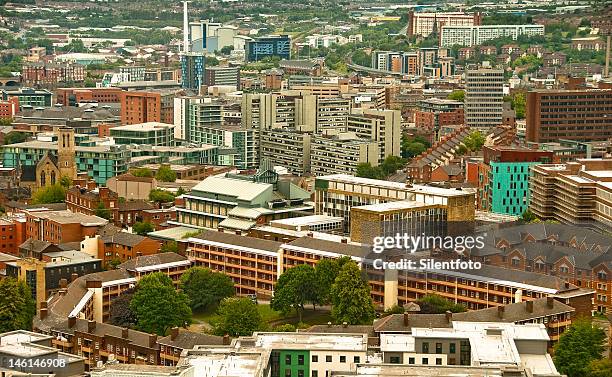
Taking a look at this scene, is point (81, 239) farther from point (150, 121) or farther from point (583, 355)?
point (150, 121)

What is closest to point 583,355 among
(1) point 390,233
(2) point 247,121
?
(1) point 390,233

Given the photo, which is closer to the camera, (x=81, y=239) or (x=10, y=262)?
(x=10, y=262)

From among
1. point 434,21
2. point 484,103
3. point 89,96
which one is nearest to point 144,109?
point 89,96

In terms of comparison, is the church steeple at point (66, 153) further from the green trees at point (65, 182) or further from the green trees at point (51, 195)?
the green trees at point (51, 195)

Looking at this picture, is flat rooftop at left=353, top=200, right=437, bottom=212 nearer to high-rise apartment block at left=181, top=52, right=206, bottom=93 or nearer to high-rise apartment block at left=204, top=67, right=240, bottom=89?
high-rise apartment block at left=181, top=52, right=206, bottom=93

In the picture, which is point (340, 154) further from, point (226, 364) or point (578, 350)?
point (226, 364)
